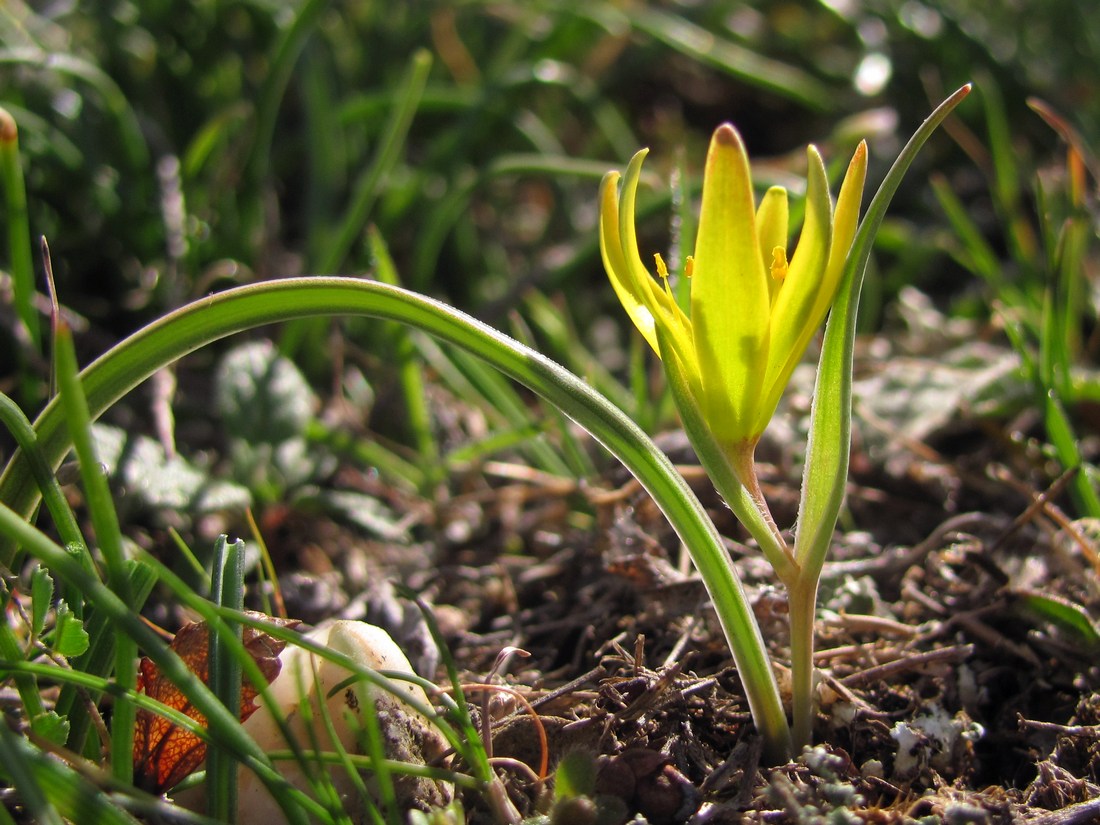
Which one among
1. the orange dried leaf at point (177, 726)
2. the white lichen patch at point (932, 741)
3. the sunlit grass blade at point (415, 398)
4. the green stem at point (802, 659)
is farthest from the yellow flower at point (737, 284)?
the sunlit grass blade at point (415, 398)

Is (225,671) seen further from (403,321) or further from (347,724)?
(403,321)

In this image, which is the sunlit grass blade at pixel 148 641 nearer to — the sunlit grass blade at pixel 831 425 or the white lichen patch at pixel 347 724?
the white lichen patch at pixel 347 724

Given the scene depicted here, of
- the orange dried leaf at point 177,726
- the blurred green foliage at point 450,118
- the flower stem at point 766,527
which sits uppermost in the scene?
the blurred green foliage at point 450,118

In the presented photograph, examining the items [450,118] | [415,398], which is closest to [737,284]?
[415,398]

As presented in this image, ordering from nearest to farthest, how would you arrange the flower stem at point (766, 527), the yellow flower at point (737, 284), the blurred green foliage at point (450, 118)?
1. the yellow flower at point (737, 284)
2. the flower stem at point (766, 527)
3. the blurred green foliage at point (450, 118)

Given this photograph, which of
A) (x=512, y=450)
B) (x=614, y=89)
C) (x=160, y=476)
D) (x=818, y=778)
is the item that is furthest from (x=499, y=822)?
(x=614, y=89)

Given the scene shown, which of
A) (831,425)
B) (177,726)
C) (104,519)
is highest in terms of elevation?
(831,425)

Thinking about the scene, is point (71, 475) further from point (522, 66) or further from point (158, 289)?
point (522, 66)
